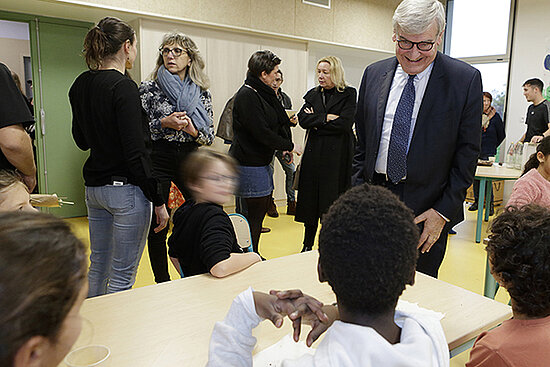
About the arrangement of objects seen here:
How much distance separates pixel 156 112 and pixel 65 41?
9.39 ft

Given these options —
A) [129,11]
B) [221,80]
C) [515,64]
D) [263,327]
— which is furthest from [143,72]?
[515,64]

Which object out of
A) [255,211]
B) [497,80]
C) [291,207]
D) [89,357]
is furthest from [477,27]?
[89,357]

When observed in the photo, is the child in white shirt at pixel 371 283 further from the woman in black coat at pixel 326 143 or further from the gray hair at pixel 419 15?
the woman in black coat at pixel 326 143

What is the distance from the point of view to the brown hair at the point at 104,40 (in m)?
1.93

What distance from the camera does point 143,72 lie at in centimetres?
469

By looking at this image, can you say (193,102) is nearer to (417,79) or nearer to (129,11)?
(417,79)

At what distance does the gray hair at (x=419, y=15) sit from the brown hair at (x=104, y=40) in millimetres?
1219

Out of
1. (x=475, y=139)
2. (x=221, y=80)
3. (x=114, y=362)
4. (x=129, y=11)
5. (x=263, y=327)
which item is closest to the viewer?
(x=114, y=362)

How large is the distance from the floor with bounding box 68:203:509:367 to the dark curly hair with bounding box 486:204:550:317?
2.27 m

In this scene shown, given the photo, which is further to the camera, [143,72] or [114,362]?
[143,72]

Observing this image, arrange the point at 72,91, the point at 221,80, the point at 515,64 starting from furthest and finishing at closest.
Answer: the point at 515,64 < the point at 221,80 < the point at 72,91

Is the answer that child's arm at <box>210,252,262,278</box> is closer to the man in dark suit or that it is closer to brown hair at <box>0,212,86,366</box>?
the man in dark suit

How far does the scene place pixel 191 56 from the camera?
2.81 m

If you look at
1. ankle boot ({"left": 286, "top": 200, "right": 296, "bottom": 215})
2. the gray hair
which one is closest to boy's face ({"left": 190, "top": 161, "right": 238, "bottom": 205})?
the gray hair
